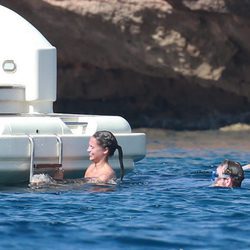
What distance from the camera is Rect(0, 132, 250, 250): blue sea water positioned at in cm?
705

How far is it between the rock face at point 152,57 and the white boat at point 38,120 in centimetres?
697

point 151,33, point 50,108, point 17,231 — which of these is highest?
point 151,33

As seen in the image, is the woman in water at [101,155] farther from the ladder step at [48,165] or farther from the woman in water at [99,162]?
the ladder step at [48,165]

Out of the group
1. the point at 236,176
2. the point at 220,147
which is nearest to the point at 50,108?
the point at 236,176

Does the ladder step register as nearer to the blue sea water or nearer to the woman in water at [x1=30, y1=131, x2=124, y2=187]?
the woman in water at [x1=30, y1=131, x2=124, y2=187]

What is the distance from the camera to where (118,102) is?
2128 centimetres

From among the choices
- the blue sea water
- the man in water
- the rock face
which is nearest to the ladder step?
the blue sea water

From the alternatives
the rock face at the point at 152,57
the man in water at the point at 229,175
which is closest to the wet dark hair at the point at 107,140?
the man in water at the point at 229,175

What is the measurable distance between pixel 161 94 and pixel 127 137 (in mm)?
10748

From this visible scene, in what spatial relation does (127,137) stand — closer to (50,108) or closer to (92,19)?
(50,108)

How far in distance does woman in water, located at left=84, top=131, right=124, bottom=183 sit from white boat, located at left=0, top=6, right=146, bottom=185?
0.61ft

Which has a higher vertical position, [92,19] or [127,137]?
[92,19]

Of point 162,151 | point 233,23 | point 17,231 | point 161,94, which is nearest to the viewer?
point 17,231

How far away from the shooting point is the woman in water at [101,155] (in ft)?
32.3
